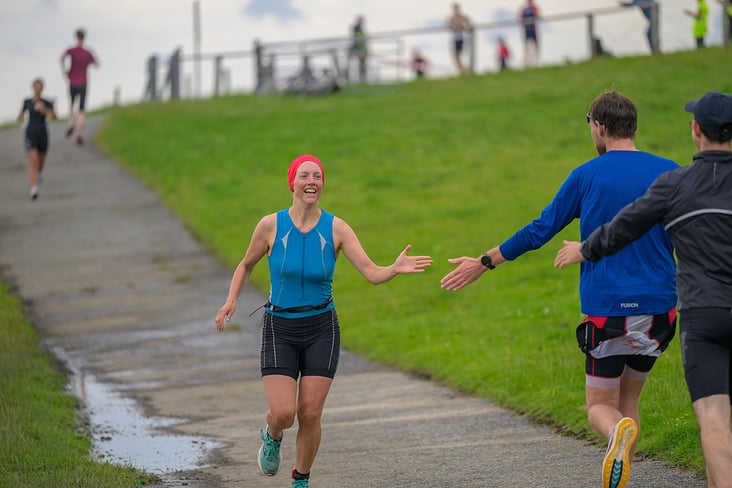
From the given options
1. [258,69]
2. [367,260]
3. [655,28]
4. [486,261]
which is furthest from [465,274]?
[258,69]

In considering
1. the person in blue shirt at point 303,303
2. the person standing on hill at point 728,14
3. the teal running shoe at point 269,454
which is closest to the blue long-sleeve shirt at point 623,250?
the person in blue shirt at point 303,303

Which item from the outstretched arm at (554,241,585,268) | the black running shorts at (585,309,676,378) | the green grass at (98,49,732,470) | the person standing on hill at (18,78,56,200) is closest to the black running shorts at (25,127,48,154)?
the person standing on hill at (18,78,56,200)

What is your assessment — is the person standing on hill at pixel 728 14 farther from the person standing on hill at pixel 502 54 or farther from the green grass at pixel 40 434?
the green grass at pixel 40 434

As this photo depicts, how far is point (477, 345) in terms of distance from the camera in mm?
12672

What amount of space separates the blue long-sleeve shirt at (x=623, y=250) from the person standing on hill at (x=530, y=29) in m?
29.9

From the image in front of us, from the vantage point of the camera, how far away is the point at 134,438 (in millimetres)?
9625

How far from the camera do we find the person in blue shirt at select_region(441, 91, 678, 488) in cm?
601

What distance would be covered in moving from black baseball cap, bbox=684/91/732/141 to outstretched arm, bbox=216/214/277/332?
267 centimetres

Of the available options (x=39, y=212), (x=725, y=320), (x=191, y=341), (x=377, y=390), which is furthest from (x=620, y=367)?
(x=39, y=212)

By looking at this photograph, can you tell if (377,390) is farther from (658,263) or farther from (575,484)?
(658,263)

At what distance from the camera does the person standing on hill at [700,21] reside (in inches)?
1249

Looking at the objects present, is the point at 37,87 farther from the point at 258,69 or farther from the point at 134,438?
the point at 258,69

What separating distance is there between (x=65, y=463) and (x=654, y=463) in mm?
3866

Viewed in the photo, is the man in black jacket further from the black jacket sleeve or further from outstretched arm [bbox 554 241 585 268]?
outstretched arm [bbox 554 241 585 268]
